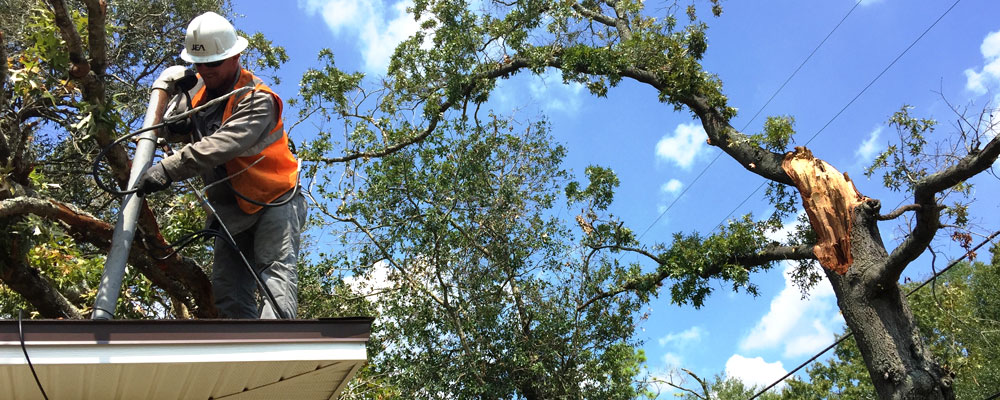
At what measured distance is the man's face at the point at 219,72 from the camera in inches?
149

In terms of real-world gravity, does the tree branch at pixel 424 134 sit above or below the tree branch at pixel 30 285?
above

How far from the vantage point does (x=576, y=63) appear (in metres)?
12.0

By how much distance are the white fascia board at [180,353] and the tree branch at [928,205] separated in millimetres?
7406

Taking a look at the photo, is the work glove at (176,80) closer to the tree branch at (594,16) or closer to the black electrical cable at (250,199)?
the black electrical cable at (250,199)

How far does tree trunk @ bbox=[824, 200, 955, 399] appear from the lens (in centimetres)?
820

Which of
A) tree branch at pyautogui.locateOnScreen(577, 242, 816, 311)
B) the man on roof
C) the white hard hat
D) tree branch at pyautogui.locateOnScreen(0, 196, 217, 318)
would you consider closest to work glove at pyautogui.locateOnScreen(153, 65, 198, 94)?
the man on roof

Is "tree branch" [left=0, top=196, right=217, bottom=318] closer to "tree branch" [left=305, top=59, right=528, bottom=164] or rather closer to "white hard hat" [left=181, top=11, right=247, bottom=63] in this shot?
"white hard hat" [left=181, top=11, right=247, bottom=63]

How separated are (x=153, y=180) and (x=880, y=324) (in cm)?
794

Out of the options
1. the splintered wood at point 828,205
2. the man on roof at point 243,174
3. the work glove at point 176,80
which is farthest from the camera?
the splintered wood at point 828,205

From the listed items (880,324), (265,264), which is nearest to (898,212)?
(880,324)

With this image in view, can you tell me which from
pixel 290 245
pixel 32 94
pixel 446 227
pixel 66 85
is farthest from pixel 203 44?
pixel 446 227

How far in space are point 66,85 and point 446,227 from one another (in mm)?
6460

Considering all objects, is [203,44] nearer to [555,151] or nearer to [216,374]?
[216,374]

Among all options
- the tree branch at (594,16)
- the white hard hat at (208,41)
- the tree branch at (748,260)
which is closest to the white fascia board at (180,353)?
the white hard hat at (208,41)
